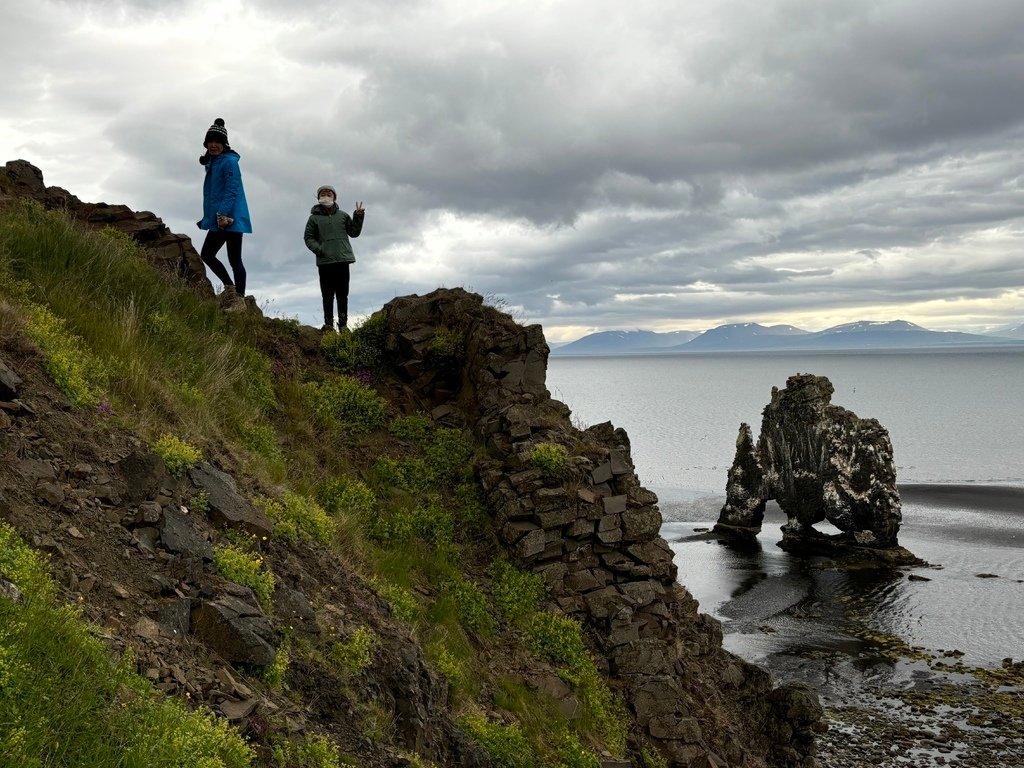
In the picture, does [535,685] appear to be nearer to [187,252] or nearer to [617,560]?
[617,560]

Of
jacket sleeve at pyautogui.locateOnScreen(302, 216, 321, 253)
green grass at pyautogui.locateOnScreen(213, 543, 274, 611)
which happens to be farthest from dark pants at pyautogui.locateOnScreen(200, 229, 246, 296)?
green grass at pyautogui.locateOnScreen(213, 543, 274, 611)

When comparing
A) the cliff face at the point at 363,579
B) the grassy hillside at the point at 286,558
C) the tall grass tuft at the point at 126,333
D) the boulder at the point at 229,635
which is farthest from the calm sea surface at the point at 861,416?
the boulder at the point at 229,635

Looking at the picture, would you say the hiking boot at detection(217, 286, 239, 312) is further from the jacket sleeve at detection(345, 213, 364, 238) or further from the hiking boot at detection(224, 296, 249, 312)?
the jacket sleeve at detection(345, 213, 364, 238)

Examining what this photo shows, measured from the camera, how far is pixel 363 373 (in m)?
17.7

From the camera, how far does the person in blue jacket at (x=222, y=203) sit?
15836 mm

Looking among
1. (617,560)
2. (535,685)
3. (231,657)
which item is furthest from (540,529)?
(231,657)

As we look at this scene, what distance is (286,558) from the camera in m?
9.45

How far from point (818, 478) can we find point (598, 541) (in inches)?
1594

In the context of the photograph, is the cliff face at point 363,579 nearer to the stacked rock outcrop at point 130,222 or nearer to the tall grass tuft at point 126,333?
the stacked rock outcrop at point 130,222

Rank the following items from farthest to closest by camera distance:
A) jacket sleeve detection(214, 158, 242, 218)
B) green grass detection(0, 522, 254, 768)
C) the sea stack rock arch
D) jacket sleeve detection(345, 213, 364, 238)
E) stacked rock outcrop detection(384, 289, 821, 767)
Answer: the sea stack rock arch → jacket sleeve detection(345, 213, 364, 238) → jacket sleeve detection(214, 158, 242, 218) → stacked rock outcrop detection(384, 289, 821, 767) → green grass detection(0, 522, 254, 768)

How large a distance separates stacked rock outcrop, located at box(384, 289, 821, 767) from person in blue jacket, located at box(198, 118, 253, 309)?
3.76m

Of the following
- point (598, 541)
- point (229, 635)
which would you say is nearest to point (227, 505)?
point (229, 635)

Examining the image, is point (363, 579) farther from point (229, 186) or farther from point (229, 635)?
point (229, 186)

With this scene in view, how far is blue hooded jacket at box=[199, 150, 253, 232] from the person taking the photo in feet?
51.9
